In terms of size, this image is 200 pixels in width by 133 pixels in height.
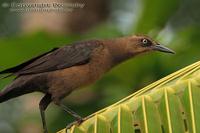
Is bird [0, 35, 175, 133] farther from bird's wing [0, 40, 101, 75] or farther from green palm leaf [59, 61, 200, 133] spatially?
green palm leaf [59, 61, 200, 133]

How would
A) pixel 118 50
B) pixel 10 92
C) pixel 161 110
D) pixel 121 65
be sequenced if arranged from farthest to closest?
pixel 121 65
pixel 118 50
pixel 10 92
pixel 161 110

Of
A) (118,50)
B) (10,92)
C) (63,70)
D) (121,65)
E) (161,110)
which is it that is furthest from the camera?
(121,65)

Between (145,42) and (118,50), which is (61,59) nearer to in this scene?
(118,50)

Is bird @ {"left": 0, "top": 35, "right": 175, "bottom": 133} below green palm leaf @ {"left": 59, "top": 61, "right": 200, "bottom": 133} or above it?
above

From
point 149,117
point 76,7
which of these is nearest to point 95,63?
point 149,117

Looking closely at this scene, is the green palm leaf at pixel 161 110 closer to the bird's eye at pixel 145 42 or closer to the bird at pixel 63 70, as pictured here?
the bird at pixel 63 70

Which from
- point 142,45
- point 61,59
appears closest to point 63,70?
point 61,59

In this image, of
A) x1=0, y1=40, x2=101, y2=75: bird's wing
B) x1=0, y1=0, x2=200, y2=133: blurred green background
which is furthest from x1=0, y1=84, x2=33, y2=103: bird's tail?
x1=0, y1=0, x2=200, y2=133: blurred green background

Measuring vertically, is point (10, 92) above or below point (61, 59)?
below
